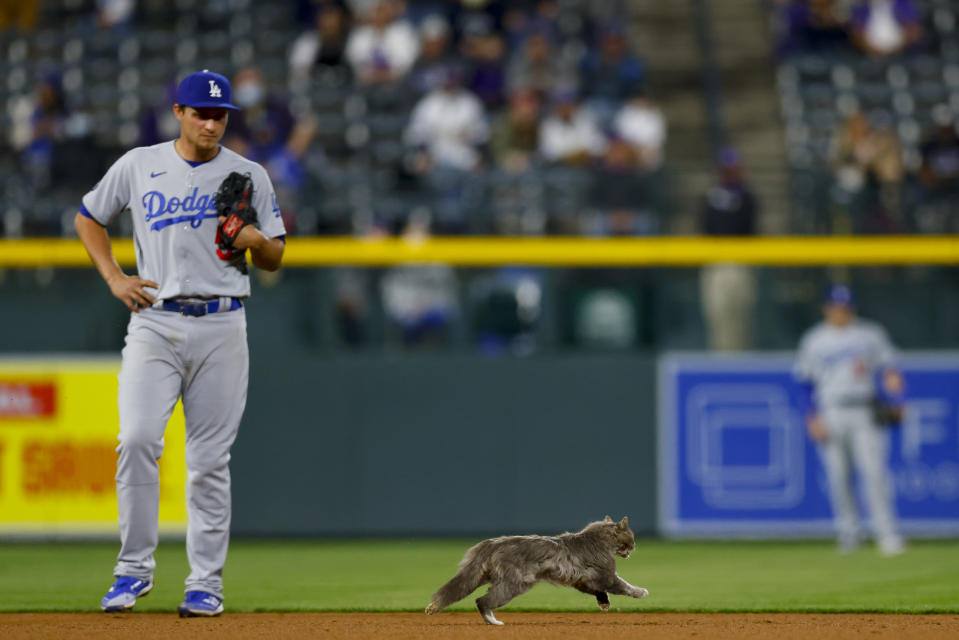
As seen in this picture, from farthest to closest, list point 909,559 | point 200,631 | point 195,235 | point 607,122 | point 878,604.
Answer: point 607,122, point 909,559, point 878,604, point 195,235, point 200,631

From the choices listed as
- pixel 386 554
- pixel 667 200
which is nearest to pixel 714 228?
pixel 667 200

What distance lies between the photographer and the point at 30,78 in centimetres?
1593

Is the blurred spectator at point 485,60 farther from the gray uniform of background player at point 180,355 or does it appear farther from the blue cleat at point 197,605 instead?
the blue cleat at point 197,605

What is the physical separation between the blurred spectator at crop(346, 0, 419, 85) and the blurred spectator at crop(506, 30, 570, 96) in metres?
1.02

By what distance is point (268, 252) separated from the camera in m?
6.19

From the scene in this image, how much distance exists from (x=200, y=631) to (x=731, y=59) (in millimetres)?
13953

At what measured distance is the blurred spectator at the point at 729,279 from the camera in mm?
12203

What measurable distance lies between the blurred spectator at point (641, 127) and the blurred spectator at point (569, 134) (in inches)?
9.5

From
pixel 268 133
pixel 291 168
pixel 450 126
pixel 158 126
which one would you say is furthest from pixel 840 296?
pixel 158 126

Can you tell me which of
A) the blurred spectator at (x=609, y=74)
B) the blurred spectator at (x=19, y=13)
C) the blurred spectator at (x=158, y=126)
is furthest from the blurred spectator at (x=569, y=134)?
the blurred spectator at (x=19, y=13)

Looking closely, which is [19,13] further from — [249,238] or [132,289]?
[249,238]

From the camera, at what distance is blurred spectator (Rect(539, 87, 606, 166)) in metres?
13.9

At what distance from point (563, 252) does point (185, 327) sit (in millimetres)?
6186

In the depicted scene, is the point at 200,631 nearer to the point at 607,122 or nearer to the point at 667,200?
the point at 667,200
